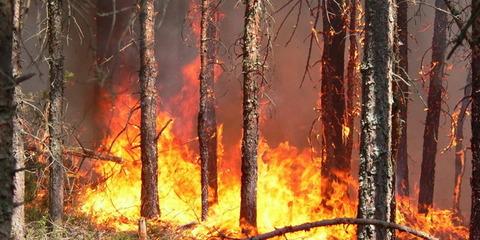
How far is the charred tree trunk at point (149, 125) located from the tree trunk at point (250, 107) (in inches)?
147

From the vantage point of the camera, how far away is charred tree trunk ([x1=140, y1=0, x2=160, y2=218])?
563 inches

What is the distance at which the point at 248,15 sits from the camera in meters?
11.1

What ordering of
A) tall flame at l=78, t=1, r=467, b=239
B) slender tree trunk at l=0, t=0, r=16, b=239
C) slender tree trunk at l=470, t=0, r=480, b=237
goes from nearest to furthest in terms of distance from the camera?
slender tree trunk at l=0, t=0, r=16, b=239, slender tree trunk at l=470, t=0, r=480, b=237, tall flame at l=78, t=1, r=467, b=239

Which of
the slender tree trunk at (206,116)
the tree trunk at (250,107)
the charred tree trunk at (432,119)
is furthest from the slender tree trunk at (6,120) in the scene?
the charred tree trunk at (432,119)

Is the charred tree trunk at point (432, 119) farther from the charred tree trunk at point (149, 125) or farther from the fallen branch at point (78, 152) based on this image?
the fallen branch at point (78, 152)

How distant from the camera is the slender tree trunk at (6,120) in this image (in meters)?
3.66

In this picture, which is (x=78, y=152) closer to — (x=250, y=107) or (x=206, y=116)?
(x=206, y=116)

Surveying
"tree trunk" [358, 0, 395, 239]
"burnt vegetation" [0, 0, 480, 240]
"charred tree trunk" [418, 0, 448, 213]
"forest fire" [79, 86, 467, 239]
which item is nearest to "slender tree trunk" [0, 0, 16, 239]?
"burnt vegetation" [0, 0, 480, 240]

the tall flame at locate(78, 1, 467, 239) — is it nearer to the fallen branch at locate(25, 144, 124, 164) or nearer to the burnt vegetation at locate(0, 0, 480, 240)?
the burnt vegetation at locate(0, 0, 480, 240)

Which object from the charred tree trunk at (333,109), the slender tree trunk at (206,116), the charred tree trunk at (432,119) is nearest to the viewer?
the charred tree trunk at (333,109)

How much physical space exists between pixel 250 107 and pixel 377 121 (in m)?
5.41

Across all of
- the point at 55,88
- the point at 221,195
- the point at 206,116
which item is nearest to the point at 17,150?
the point at 55,88

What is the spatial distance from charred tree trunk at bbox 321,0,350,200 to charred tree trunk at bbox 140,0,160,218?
483 cm

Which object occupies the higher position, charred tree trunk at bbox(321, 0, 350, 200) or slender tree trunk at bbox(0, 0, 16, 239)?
charred tree trunk at bbox(321, 0, 350, 200)
